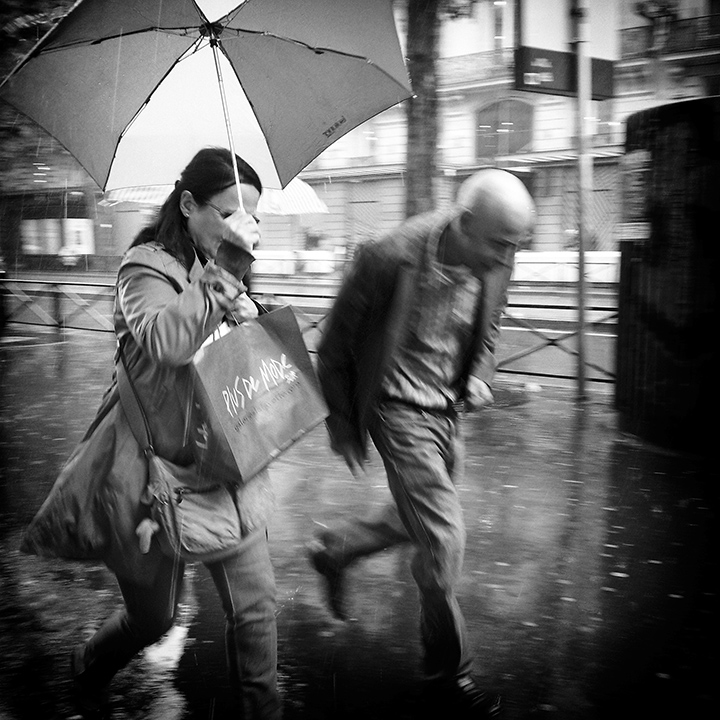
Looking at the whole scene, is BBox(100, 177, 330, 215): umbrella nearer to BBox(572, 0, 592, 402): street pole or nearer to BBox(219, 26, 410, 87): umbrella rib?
BBox(219, 26, 410, 87): umbrella rib

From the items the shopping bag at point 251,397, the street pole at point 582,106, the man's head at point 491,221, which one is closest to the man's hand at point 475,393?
the man's head at point 491,221

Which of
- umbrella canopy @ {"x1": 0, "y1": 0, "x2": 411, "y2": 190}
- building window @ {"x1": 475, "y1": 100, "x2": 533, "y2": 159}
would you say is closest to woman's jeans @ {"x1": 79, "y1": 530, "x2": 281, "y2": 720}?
umbrella canopy @ {"x1": 0, "y1": 0, "x2": 411, "y2": 190}

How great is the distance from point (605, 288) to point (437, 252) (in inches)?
837

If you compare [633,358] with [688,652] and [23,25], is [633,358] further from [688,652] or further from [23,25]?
[23,25]

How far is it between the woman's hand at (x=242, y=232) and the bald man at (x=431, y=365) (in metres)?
0.80

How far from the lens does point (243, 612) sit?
97.4 inches

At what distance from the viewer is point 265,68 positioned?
2857 millimetres

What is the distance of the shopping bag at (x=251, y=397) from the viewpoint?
2.18 meters

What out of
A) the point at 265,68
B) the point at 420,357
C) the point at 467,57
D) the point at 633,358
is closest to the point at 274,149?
the point at 265,68

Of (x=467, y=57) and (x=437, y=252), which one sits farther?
(x=467, y=57)

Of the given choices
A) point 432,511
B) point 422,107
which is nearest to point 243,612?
point 432,511

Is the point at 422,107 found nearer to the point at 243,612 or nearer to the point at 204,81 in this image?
the point at 204,81

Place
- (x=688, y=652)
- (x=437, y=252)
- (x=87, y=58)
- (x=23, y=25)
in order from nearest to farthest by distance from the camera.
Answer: (x=87, y=58), (x=437, y=252), (x=688, y=652), (x=23, y=25)

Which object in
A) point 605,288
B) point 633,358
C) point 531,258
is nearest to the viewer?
point 633,358
